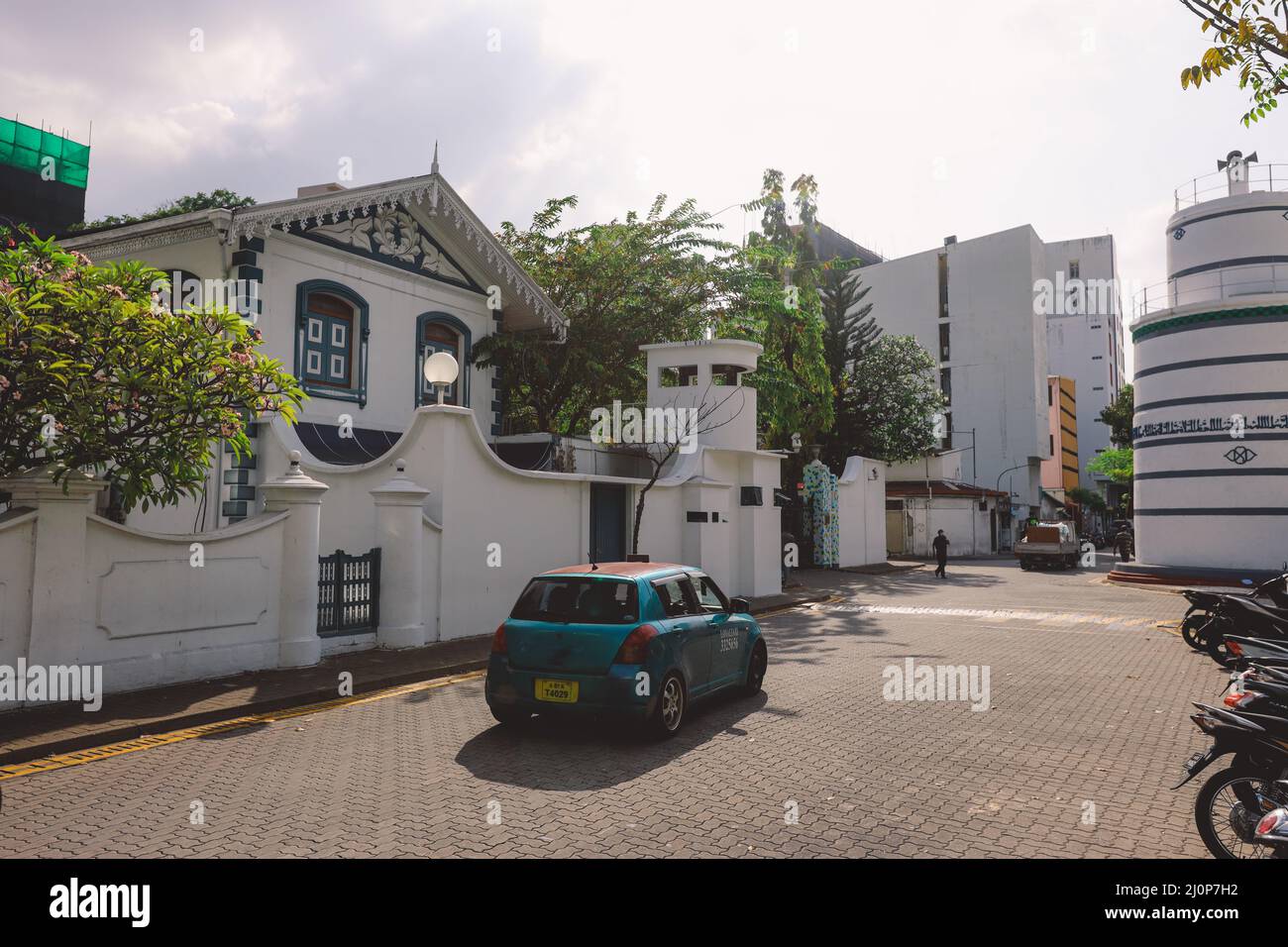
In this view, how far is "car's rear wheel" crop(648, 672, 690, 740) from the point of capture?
6.99m

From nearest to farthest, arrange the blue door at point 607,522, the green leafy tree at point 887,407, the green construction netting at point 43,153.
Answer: the blue door at point 607,522 → the green leafy tree at point 887,407 → the green construction netting at point 43,153

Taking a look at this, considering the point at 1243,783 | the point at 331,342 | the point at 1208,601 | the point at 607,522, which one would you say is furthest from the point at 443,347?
the point at 1243,783

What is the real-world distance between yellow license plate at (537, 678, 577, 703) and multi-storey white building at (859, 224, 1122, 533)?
58455 mm

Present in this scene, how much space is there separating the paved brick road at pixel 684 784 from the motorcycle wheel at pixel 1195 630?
12.9 ft

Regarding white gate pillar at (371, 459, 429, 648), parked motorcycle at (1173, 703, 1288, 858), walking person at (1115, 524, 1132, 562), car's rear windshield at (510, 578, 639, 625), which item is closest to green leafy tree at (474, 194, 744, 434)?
white gate pillar at (371, 459, 429, 648)

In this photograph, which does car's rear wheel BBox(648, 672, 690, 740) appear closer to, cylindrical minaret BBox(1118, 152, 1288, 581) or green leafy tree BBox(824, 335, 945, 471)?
cylindrical minaret BBox(1118, 152, 1288, 581)

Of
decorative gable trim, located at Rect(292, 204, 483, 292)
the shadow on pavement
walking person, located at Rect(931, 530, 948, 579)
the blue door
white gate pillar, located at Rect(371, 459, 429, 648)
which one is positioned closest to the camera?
the shadow on pavement

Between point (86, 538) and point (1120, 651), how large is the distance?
13890mm

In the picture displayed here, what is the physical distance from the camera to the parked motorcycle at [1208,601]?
1203 cm

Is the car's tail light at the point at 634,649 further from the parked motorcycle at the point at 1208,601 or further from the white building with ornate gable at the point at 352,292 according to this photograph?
the parked motorcycle at the point at 1208,601

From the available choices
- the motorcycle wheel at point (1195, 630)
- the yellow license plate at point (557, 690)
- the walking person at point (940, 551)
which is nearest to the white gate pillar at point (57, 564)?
the yellow license plate at point (557, 690)

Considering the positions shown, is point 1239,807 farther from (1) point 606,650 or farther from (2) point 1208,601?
(2) point 1208,601

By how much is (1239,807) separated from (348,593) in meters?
9.96
